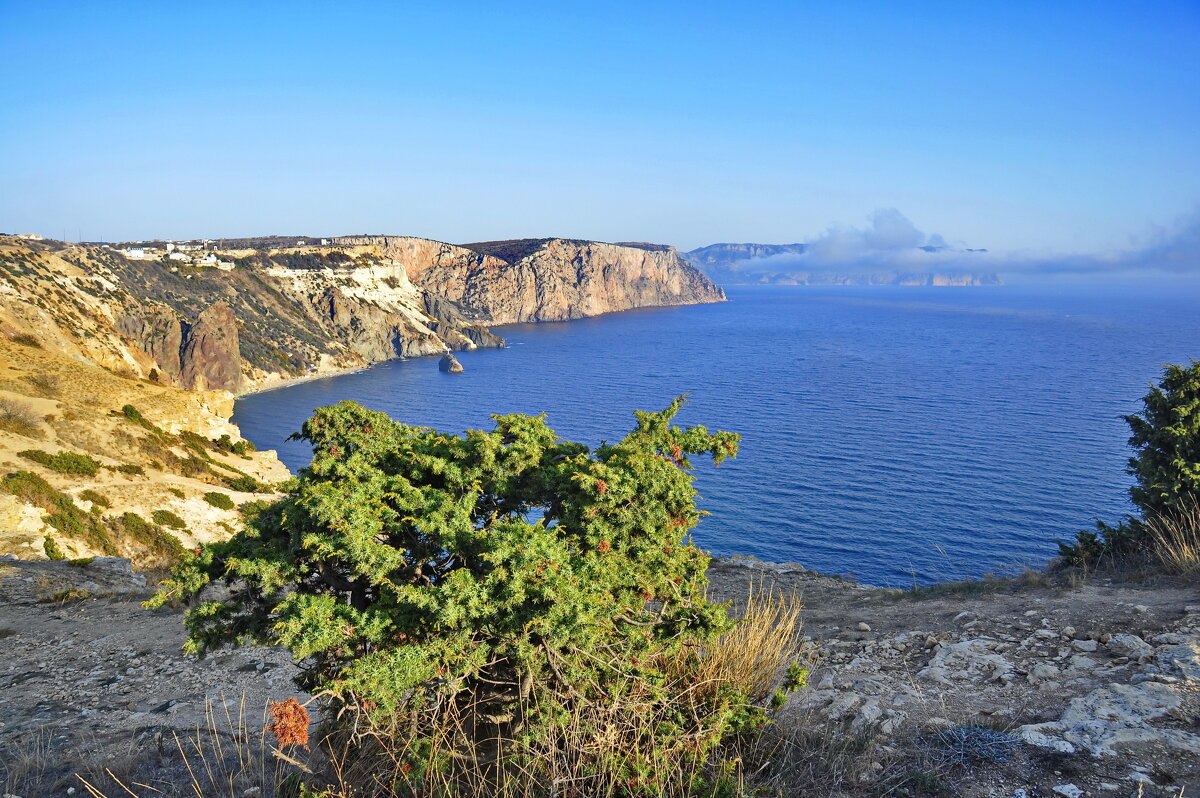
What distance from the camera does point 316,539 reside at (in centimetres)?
711

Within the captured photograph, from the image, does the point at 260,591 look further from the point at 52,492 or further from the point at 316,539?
the point at 52,492

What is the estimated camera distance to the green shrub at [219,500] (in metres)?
31.1

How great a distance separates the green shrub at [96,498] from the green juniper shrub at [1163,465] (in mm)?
32046

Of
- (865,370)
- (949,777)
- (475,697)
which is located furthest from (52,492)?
(865,370)

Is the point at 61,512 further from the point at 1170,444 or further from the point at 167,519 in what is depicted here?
the point at 1170,444

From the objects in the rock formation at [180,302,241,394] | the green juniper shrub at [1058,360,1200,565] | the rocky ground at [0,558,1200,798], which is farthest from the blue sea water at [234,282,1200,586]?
the rocky ground at [0,558,1200,798]

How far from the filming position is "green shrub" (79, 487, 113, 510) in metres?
27.4

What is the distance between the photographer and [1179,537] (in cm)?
1412

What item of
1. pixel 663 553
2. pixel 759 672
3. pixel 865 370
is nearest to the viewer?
pixel 759 672

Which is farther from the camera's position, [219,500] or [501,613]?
[219,500]

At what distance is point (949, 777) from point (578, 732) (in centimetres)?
348

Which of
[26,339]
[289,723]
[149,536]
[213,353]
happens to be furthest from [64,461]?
[213,353]

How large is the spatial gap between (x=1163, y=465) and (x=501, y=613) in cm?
1786

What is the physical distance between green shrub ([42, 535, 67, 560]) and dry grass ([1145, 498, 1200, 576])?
2988 cm
